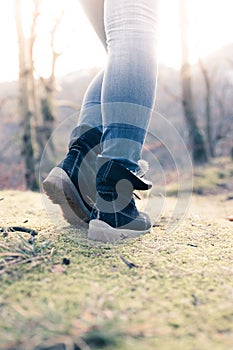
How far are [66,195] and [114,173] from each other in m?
0.23

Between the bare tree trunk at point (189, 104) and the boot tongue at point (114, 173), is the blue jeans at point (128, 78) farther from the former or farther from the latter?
the bare tree trunk at point (189, 104)

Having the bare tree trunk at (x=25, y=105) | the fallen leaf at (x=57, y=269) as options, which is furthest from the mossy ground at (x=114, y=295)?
the bare tree trunk at (x=25, y=105)

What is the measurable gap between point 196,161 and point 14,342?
24.3 ft

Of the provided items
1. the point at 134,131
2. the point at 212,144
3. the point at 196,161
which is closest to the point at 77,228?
the point at 134,131

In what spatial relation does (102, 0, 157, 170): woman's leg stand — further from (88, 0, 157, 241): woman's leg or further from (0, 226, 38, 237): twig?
(0, 226, 38, 237): twig

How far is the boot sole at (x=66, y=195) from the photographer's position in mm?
1295

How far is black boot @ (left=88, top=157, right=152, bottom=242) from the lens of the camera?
1.17 m

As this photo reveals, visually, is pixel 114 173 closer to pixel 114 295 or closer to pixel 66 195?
pixel 66 195

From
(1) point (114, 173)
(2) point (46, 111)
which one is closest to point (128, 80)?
(1) point (114, 173)

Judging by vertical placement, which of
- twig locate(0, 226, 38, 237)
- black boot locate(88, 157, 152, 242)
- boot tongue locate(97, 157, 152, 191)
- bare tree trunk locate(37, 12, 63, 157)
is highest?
bare tree trunk locate(37, 12, 63, 157)

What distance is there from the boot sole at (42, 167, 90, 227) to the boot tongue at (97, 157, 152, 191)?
15 centimetres

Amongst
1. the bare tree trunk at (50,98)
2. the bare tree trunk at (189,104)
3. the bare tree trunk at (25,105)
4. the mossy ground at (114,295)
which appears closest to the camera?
the mossy ground at (114,295)

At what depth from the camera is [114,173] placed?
1177 mm

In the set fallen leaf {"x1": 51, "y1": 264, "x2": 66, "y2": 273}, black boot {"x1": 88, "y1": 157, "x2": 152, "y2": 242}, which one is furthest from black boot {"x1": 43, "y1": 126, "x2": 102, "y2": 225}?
fallen leaf {"x1": 51, "y1": 264, "x2": 66, "y2": 273}
